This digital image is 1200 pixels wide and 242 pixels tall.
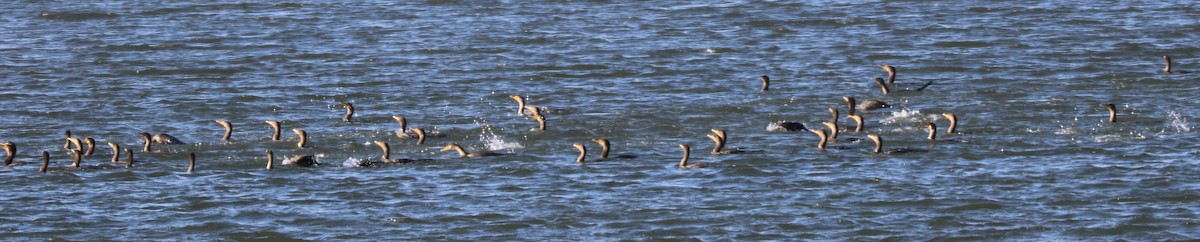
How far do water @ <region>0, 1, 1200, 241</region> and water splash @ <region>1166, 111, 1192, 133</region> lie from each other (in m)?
0.06

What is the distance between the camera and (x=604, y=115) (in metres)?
36.0

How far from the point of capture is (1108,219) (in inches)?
1046

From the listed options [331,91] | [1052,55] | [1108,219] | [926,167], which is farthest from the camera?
[1052,55]

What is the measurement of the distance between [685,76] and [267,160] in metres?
11.1

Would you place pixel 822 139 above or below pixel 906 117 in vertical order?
above

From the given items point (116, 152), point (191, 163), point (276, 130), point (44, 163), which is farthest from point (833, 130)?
point (44, 163)

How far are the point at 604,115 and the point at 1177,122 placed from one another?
9165mm

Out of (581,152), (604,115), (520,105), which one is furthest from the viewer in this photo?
(520,105)

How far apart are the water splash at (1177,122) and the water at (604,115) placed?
0.06m

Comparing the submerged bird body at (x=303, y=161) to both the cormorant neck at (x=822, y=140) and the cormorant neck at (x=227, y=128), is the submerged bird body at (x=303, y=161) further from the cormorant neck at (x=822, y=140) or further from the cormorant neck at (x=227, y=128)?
the cormorant neck at (x=822, y=140)

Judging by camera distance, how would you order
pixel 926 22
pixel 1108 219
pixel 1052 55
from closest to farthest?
pixel 1108 219
pixel 1052 55
pixel 926 22

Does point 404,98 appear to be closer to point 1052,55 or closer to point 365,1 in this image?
point 1052,55

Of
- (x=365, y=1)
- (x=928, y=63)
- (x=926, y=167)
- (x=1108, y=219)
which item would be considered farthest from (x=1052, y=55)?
(x=365, y=1)

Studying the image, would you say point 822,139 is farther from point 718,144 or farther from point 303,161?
point 303,161
